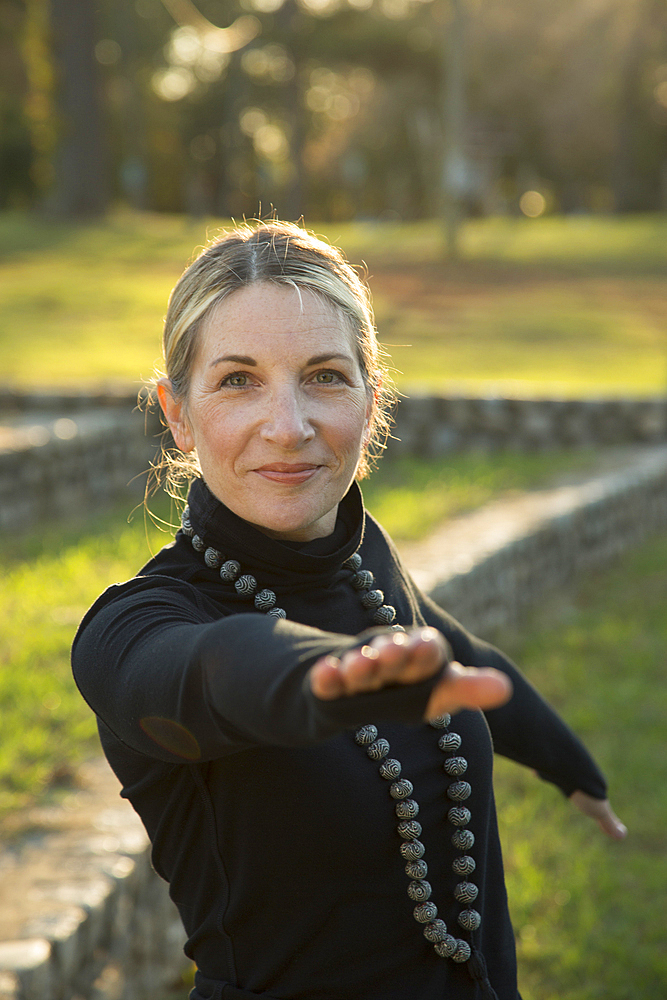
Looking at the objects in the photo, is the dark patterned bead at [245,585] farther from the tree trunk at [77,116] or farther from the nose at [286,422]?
the tree trunk at [77,116]

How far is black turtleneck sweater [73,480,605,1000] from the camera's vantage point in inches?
53.0

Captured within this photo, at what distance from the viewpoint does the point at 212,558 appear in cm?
152

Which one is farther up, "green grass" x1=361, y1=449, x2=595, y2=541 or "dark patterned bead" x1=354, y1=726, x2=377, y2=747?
"dark patterned bead" x1=354, y1=726, x2=377, y2=747

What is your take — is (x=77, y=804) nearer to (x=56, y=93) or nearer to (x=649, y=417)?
(x=649, y=417)

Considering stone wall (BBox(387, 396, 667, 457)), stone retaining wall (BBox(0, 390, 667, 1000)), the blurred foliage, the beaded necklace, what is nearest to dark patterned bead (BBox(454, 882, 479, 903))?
the beaded necklace

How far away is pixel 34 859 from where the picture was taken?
2809 mm

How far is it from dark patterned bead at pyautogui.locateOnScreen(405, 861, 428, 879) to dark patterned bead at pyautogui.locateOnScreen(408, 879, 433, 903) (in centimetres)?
1

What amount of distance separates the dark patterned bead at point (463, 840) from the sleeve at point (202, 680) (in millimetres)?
509

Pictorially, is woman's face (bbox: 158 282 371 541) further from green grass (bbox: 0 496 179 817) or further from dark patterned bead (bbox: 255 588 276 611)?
green grass (bbox: 0 496 179 817)

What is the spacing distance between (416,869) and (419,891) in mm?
35

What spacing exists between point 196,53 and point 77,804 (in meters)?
40.6

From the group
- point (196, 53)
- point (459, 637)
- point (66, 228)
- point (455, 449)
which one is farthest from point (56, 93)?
point (459, 637)

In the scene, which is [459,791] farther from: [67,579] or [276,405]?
[67,579]

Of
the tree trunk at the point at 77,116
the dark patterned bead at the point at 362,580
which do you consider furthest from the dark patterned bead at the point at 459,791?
the tree trunk at the point at 77,116
